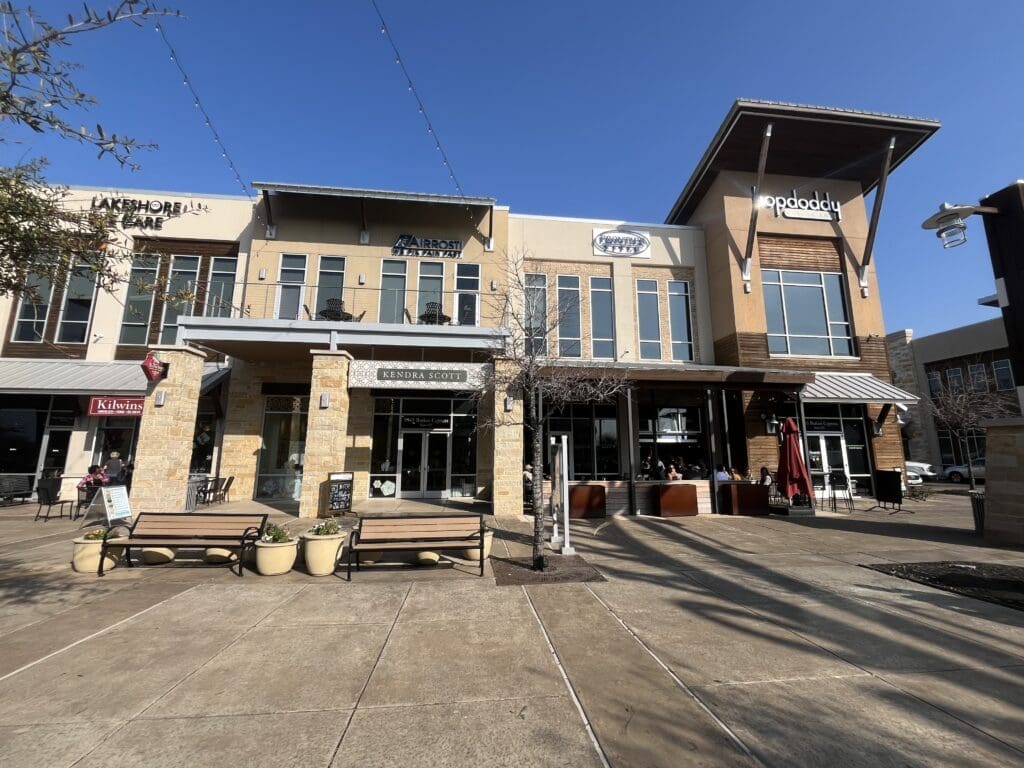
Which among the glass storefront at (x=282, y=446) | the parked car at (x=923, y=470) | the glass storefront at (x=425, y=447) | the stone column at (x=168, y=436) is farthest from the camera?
the parked car at (x=923, y=470)

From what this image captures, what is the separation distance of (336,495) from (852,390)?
16973 millimetres

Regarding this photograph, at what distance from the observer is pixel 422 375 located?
12586mm

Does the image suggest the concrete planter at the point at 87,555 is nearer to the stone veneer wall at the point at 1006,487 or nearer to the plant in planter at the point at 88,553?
the plant in planter at the point at 88,553

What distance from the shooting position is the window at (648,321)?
18000 mm

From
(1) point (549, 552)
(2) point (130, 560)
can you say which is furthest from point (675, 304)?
(2) point (130, 560)

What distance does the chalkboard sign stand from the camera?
38.5 feet

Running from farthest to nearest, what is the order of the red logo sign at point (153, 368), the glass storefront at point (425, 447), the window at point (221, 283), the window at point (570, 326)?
the window at point (570, 326) → the window at point (221, 283) → the glass storefront at point (425, 447) → the red logo sign at point (153, 368)

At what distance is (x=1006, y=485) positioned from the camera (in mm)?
9430

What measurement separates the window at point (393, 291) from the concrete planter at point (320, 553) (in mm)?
10596

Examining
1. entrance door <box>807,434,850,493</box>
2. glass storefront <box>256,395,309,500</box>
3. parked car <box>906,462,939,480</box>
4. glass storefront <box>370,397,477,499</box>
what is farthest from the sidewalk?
parked car <box>906,462,939,480</box>

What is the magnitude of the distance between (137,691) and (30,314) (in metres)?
19.3

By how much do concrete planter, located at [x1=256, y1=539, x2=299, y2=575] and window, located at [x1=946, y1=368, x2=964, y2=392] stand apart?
39722 mm

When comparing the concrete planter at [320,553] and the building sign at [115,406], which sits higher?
the building sign at [115,406]

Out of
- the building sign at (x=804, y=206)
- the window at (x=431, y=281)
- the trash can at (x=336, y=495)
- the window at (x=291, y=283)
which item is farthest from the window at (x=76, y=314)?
the building sign at (x=804, y=206)
